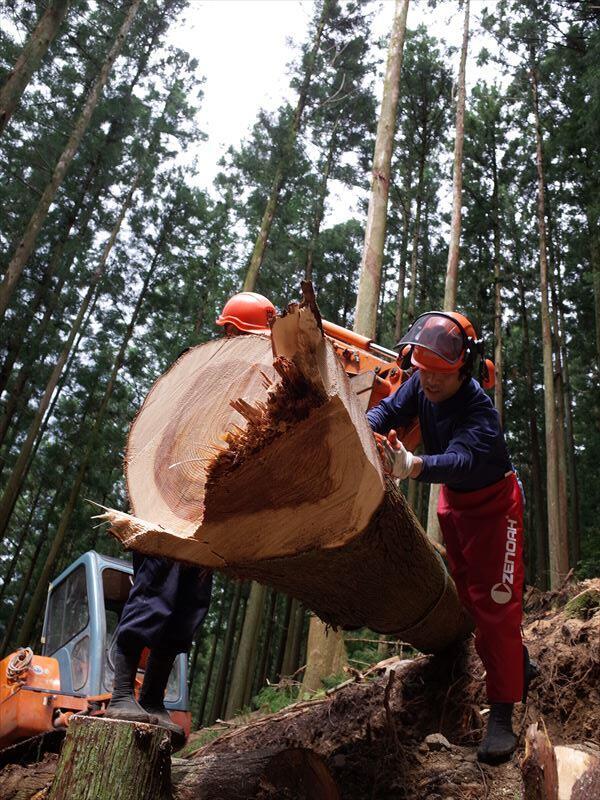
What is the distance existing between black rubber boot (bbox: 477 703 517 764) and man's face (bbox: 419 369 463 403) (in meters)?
1.38

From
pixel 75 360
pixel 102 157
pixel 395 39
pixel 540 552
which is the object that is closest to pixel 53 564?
pixel 75 360

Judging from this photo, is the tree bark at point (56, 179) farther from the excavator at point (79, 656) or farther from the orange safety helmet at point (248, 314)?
the orange safety helmet at point (248, 314)

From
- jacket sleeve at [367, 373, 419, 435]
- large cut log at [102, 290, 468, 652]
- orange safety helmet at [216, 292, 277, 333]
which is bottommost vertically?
large cut log at [102, 290, 468, 652]

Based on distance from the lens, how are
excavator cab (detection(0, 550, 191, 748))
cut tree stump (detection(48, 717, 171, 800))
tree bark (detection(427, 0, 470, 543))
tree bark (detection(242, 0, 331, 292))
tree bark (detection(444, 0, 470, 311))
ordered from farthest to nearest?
tree bark (detection(242, 0, 331, 292)), tree bark (detection(444, 0, 470, 311)), tree bark (detection(427, 0, 470, 543)), excavator cab (detection(0, 550, 191, 748)), cut tree stump (detection(48, 717, 171, 800))

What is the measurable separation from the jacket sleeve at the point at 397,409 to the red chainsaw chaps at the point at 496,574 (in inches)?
16.4

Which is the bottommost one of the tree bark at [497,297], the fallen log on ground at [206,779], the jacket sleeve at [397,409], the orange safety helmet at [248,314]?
the fallen log on ground at [206,779]

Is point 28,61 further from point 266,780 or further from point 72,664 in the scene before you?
point 266,780

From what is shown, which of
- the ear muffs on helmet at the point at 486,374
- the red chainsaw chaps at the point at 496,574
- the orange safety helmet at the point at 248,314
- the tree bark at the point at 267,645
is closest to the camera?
the red chainsaw chaps at the point at 496,574

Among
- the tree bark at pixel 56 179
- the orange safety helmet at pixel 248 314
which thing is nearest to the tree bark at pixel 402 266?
the tree bark at pixel 56 179

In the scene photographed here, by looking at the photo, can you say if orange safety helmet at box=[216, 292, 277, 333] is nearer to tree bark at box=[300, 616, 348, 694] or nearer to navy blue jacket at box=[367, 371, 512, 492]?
navy blue jacket at box=[367, 371, 512, 492]

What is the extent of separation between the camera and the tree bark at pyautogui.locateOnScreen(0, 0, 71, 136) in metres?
7.93

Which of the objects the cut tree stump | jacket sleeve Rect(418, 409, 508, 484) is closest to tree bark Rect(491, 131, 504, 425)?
jacket sleeve Rect(418, 409, 508, 484)

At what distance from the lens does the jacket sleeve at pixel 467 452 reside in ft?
8.14

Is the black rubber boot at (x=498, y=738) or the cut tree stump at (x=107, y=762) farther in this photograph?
the black rubber boot at (x=498, y=738)
